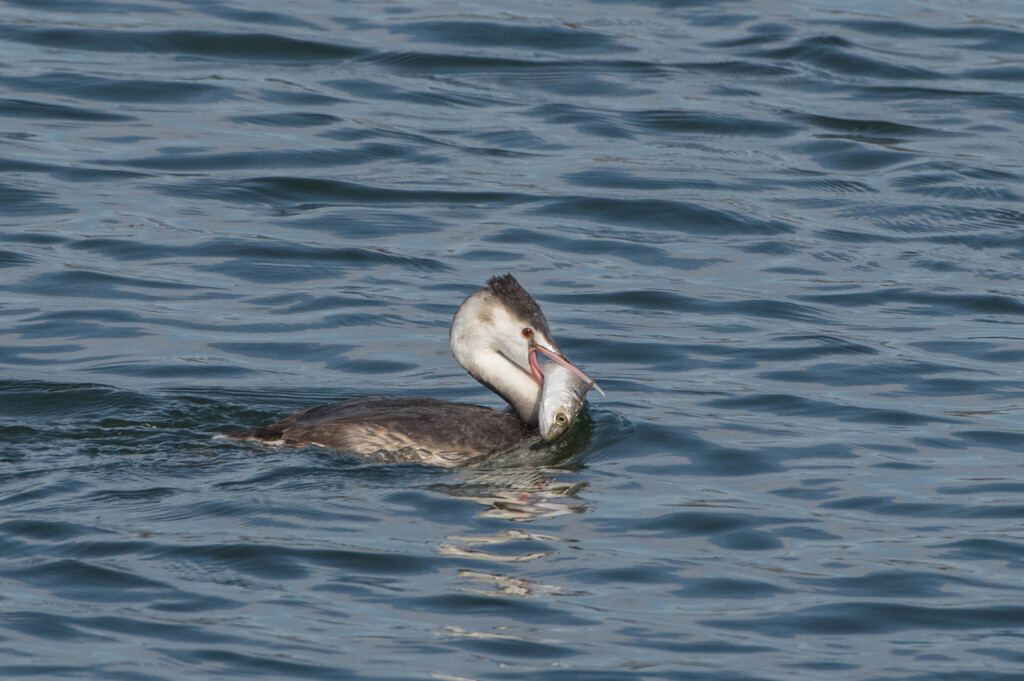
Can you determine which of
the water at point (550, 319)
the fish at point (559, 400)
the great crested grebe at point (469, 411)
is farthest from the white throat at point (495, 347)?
the water at point (550, 319)

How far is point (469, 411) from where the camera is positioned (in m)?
8.50

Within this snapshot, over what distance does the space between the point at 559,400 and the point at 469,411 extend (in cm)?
47

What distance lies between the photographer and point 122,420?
8.69 metres

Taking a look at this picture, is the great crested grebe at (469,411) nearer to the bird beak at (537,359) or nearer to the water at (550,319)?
the bird beak at (537,359)

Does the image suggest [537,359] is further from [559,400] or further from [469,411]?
[469,411]

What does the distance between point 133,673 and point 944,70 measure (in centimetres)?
1488

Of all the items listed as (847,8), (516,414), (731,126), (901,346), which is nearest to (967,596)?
(516,414)

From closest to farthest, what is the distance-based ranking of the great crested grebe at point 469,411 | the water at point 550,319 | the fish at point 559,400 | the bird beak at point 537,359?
the water at point 550,319
the great crested grebe at point 469,411
the fish at point 559,400
the bird beak at point 537,359

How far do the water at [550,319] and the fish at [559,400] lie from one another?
0.19 meters

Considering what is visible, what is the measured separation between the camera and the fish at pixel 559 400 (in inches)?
334

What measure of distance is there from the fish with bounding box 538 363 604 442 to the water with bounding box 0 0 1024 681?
193 mm

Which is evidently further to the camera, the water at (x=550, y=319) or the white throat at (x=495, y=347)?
the white throat at (x=495, y=347)

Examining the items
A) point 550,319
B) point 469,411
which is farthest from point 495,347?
point 550,319

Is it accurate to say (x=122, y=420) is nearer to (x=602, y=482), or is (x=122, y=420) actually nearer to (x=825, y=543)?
(x=602, y=482)
